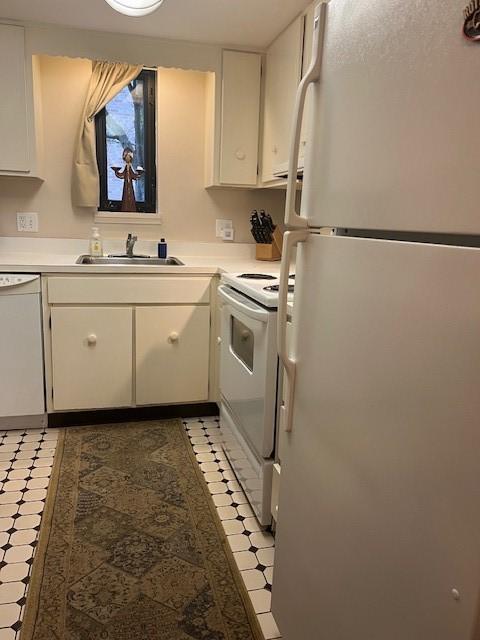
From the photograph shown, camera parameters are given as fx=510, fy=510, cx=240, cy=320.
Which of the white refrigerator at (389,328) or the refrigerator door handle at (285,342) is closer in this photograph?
the white refrigerator at (389,328)

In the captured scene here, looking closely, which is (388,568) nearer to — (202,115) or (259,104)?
(259,104)

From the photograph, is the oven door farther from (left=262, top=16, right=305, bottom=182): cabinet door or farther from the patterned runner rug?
(left=262, top=16, right=305, bottom=182): cabinet door

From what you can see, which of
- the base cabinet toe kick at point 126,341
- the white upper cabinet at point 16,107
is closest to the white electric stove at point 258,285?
the base cabinet toe kick at point 126,341

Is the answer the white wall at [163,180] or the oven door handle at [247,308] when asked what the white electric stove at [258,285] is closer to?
the oven door handle at [247,308]

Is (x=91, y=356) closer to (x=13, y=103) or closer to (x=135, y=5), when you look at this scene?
(x=13, y=103)

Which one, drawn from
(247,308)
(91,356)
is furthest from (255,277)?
(91,356)

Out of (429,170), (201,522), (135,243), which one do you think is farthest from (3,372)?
(429,170)

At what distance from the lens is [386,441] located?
86 cm

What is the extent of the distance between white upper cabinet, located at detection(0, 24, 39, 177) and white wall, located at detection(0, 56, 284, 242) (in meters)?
0.31

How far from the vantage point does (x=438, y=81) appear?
2.39 feet

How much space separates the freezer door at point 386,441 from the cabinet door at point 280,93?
1.55 m

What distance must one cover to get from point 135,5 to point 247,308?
1290 mm

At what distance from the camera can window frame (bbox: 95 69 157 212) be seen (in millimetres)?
3102

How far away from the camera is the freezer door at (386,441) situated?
27.6 inches
